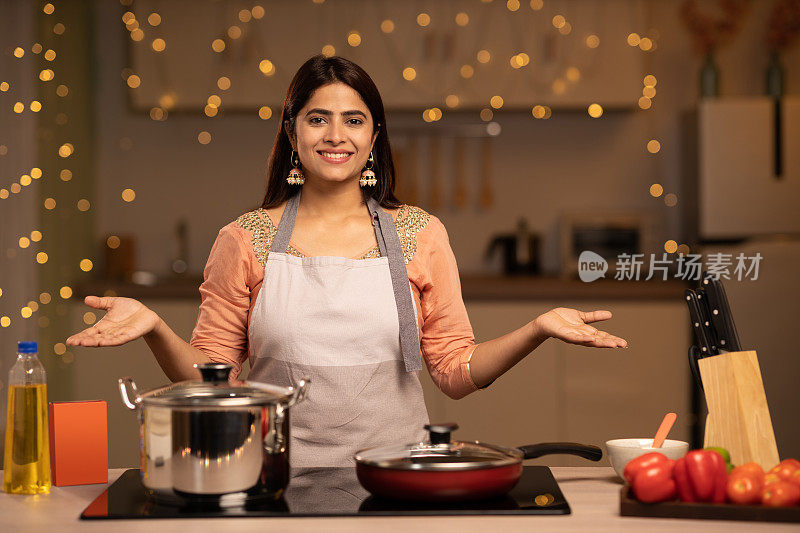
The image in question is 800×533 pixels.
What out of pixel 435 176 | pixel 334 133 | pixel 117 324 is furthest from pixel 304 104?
pixel 435 176

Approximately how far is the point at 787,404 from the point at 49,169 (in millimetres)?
2882

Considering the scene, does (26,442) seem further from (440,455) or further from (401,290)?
(401,290)

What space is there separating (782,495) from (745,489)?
0.04 m

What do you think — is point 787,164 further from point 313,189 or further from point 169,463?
point 169,463

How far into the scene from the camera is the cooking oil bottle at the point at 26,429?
1.25 metres

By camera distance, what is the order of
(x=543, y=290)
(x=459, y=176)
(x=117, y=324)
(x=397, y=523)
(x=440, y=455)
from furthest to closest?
(x=459, y=176) < (x=543, y=290) < (x=117, y=324) < (x=440, y=455) < (x=397, y=523)

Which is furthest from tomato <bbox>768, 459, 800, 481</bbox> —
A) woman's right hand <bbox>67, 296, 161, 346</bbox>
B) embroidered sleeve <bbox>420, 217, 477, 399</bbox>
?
woman's right hand <bbox>67, 296, 161, 346</bbox>

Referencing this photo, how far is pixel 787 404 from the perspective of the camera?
3.20 metres

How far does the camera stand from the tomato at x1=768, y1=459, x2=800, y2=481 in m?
1.12

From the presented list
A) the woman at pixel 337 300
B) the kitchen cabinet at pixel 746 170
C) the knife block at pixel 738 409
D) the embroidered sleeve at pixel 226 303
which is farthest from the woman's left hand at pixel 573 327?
the kitchen cabinet at pixel 746 170

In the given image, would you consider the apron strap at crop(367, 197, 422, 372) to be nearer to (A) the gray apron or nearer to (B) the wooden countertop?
(A) the gray apron

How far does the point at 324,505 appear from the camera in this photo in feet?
3.79

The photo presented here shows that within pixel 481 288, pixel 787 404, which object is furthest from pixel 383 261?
pixel 787 404

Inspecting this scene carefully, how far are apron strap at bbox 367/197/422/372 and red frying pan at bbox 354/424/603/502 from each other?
449mm
